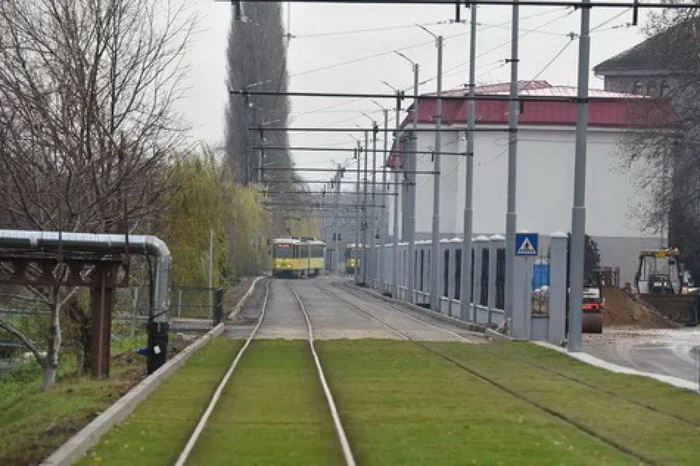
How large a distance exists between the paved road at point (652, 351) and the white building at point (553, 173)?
32.7 m

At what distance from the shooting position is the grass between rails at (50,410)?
612 inches

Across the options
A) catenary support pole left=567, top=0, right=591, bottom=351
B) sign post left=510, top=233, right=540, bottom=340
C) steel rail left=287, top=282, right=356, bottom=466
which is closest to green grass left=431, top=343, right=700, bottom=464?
catenary support pole left=567, top=0, right=591, bottom=351

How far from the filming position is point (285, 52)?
97125mm

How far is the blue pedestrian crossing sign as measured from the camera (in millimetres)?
38406

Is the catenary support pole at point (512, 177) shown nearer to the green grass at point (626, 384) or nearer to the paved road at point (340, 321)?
the paved road at point (340, 321)

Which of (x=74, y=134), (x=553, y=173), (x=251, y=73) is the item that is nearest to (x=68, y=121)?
(x=74, y=134)

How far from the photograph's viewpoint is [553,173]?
250 feet

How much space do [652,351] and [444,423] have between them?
16.5 m

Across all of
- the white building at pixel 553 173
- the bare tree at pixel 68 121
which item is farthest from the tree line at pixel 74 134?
the white building at pixel 553 173

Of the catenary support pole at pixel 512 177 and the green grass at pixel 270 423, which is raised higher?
the catenary support pole at pixel 512 177

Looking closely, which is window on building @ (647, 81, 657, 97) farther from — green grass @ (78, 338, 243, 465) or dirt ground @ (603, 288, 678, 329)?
green grass @ (78, 338, 243, 465)

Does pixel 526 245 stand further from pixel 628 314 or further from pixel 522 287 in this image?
pixel 628 314

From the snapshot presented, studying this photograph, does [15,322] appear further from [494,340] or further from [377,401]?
[377,401]

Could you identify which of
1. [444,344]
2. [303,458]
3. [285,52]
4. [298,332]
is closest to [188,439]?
[303,458]
